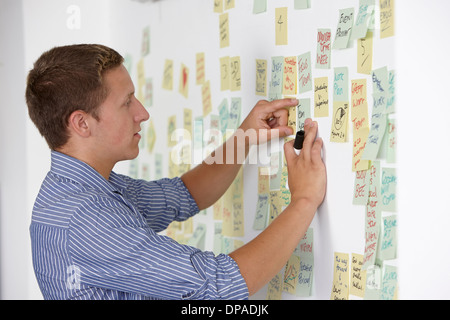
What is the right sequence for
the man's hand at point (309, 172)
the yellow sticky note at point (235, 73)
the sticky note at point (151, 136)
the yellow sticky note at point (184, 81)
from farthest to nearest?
the sticky note at point (151, 136)
the yellow sticky note at point (184, 81)
the yellow sticky note at point (235, 73)
the man's hand at point (309, 172)

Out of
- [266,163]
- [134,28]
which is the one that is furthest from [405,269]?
[134,28]

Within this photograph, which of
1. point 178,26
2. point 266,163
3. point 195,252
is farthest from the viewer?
point 178,26

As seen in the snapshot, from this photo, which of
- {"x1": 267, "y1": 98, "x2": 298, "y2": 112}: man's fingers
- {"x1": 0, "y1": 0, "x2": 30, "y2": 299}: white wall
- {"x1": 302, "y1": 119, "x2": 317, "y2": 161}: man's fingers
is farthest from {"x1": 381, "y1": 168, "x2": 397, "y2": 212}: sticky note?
{"x1": 0, "y1": 0, "x2": 30, "y2": 299}: white wall

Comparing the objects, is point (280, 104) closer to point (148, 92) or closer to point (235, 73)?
point (235, 73)

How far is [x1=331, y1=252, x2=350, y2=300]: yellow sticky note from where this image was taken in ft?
4.36

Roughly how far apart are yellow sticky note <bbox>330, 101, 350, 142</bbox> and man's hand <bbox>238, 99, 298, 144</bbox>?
0.15 m

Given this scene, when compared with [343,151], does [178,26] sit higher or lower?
higher

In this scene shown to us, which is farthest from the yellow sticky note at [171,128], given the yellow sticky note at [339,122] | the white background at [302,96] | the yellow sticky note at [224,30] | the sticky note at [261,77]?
the yellow sticky note at [339,122]

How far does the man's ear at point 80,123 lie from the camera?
1379 mm

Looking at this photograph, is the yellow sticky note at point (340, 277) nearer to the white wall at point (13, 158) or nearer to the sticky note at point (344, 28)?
the sticky note at point (344, 28)

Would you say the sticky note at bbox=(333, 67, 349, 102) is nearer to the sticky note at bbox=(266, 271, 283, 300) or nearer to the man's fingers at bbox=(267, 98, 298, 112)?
the man's fingers at bbox=(267, 98, 298, 112)

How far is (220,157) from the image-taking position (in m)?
1.70
